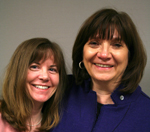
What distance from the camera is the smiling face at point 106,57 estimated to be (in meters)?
1.15

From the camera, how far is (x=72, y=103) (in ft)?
4.43

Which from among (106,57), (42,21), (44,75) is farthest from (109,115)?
(42,21)

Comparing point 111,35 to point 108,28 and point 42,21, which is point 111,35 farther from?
point 42,21

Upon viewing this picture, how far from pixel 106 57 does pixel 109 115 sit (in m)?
0.43

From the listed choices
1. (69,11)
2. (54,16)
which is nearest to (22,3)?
(54,16)

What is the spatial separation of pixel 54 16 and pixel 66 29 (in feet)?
0.67

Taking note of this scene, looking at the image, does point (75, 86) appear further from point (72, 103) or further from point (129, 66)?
point (129, 66)

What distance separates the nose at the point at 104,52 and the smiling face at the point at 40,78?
1.22 ft

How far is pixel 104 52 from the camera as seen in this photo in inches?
44.7

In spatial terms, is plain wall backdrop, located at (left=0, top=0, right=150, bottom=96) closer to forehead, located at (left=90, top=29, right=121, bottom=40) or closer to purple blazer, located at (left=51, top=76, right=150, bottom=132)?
purple blazer, located at (left=51, top=76, right=150, bottom=132)

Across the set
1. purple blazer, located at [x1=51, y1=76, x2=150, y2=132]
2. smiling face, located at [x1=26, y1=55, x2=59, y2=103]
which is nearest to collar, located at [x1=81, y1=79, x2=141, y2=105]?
purple blazer, located at [x1=51, y1=76, x2=150, y2=132]

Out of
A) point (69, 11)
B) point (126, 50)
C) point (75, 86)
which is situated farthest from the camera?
point (69, 11)

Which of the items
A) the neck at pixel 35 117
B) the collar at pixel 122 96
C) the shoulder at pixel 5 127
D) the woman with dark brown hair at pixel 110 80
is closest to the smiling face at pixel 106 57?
the woman with dark brown hair at pixel 110 80

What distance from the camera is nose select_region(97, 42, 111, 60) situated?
1.13 metres
